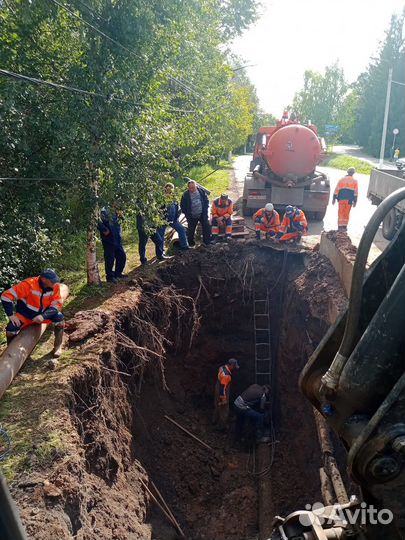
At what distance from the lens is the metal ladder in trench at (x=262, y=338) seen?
36.2 ft

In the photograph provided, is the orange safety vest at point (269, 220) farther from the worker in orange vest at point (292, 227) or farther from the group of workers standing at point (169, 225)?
the group of workers standing at point (169, 225)

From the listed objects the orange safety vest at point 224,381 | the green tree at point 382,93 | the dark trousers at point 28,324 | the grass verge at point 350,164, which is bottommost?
the orange safety vest at point 224,381

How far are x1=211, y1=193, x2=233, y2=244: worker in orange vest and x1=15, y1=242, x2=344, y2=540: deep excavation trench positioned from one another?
2.40 ft

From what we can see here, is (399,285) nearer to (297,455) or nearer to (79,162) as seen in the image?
(79,162)

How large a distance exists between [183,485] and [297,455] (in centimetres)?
249

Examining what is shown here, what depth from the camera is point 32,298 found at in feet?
20.9

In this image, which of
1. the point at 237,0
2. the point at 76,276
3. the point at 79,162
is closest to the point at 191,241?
→ the point at 76,276

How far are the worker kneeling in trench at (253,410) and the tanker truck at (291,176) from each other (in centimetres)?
671

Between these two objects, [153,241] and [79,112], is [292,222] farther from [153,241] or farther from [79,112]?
[79,112]

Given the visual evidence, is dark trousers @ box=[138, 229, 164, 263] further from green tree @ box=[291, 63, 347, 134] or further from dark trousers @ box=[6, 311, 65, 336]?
green tree @ box=[291, 63, 347, 134]

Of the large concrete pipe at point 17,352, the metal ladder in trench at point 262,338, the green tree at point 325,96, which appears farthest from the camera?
the green tree at point 325,96

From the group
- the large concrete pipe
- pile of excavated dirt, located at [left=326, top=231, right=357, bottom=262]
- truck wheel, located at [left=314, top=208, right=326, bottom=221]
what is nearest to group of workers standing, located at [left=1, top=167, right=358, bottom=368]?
the large concrete pipe

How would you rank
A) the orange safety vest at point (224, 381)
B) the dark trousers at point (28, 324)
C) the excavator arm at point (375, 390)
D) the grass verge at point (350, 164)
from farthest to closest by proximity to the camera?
the grass verge at point (350, 164) → the orange safety vest at point (224, 381) → the dark trousers at point (28, 324) → the excavator arm at point (375, 390)
